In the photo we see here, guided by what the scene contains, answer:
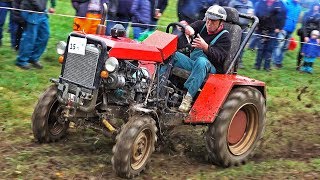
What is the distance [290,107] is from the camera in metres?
8.51

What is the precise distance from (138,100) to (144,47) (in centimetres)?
57

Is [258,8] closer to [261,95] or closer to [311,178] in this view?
[261,95]

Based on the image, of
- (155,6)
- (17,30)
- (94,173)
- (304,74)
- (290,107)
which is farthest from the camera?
(304,74)

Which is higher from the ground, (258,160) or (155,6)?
(155,6)

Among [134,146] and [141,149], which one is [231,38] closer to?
[141,149]

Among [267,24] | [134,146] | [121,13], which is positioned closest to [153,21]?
[121,13]

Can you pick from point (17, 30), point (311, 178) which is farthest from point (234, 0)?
point (311, 178)

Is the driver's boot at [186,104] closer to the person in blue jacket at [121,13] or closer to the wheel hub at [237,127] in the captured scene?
the wheel hub at [237,127]

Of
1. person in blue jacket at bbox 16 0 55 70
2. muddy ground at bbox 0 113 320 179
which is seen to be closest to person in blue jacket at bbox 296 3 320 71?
muddy ground at bbox 0 113 320 179

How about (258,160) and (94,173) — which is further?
(258,160)

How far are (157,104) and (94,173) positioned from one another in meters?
1.09

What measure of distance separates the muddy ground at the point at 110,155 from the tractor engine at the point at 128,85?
2.17ft

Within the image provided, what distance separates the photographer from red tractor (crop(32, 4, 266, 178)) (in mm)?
5262

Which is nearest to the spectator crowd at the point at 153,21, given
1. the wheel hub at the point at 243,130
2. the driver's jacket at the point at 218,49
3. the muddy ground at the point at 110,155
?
the driver's jacket at the point at 218,49
